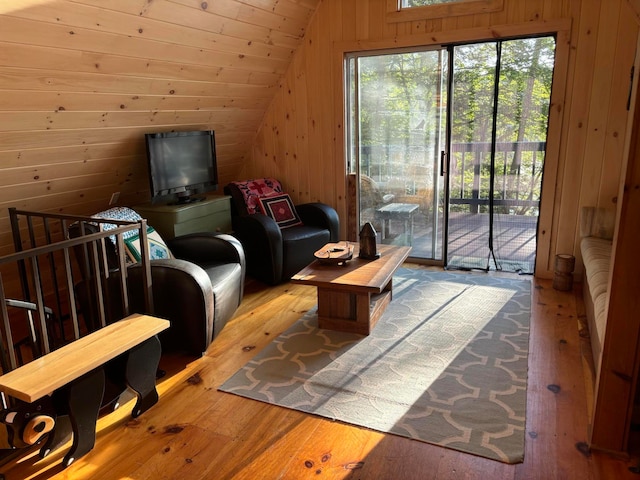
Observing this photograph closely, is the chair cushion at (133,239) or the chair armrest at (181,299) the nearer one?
the chair armrest at (181,299)

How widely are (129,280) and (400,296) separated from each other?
197 centimetres

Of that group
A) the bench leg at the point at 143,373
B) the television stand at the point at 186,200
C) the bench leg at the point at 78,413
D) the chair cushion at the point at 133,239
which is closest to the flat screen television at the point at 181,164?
the television stand at the point at 186,200

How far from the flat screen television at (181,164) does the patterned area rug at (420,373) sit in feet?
4.75

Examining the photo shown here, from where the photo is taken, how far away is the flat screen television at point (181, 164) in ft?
11.6

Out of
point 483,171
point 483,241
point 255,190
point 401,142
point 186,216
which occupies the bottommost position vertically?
point 483,241

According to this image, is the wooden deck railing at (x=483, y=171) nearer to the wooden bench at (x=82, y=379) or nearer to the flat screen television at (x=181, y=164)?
the flat screen television at (x=181, y=164)

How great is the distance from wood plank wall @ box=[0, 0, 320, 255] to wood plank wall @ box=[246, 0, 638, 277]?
0.36m

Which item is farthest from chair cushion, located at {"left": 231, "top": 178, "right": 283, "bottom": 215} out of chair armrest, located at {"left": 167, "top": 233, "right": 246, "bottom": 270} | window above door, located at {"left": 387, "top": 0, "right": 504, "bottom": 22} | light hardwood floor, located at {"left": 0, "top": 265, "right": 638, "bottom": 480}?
light hardwood floor, located at {"left": 0, "top": 265, "right": 638, "bottom": 480}

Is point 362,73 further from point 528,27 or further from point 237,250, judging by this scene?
point 237,250

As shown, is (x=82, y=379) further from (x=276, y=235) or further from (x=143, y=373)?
(x=276, y=235)

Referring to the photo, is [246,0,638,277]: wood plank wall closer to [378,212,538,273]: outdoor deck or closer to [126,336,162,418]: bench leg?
[378,212,538,273]: outdoor deck

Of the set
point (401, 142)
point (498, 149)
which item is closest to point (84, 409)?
point (401, 142)

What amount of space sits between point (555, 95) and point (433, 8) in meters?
1.20

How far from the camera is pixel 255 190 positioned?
4445 mm
